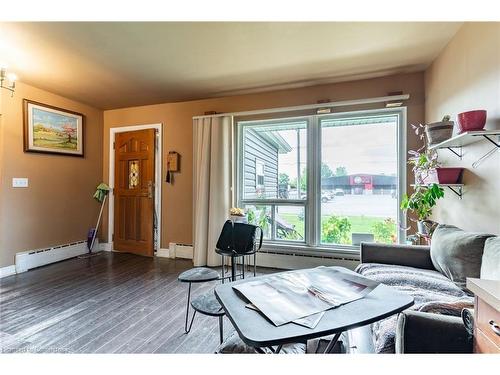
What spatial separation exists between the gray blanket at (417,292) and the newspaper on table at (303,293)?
36cm

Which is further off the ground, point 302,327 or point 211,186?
point 211,186

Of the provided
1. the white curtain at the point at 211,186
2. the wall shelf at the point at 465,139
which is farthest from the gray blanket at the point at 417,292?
the white curtain at the point at 211,186

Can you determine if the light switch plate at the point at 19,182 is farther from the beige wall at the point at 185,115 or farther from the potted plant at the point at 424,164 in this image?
the potted plant at the point at 424,164

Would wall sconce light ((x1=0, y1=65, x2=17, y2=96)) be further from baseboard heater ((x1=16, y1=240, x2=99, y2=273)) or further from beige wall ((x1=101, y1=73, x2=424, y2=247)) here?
baseboard heater ((x1=16, y1=240, x2=99, y2=273))

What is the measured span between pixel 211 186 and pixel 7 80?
9.12 ft

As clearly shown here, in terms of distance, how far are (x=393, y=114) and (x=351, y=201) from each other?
1167mm

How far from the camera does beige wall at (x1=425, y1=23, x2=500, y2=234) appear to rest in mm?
1740

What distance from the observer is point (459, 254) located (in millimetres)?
1708

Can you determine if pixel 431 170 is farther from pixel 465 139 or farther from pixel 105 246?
pixel 105 246

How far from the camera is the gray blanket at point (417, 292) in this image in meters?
1.18


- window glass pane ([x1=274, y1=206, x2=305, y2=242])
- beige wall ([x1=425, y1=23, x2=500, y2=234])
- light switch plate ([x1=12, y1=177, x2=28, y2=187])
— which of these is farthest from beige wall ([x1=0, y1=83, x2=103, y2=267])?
beige wall ([x1=425, y1=23, x2=500, y2=234])

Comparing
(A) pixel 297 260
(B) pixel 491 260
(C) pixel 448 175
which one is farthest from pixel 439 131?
(A) pixel 297 260
